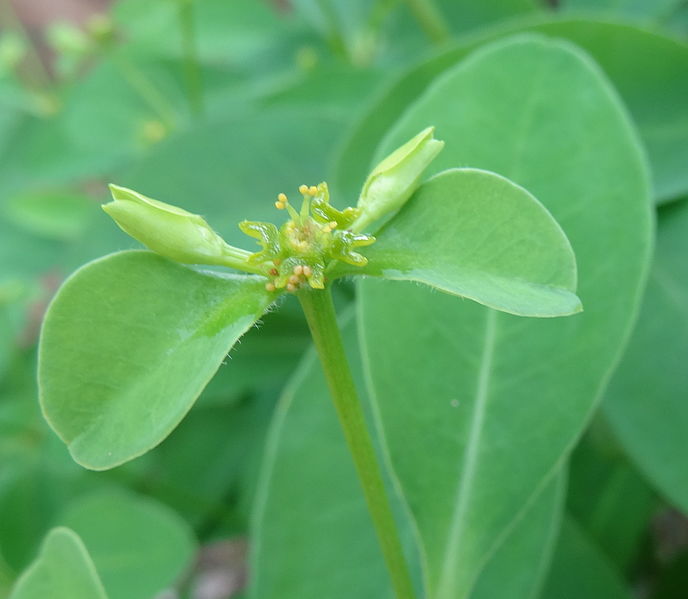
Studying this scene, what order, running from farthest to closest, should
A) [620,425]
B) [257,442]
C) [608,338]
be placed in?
[257,442]
[620,425]
[608,338]

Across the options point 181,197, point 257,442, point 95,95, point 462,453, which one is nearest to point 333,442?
point 462,453

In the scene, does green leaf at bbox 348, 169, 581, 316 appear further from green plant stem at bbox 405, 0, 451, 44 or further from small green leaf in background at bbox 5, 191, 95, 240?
small green leaf in background at bbox 5, 191, 95, 240

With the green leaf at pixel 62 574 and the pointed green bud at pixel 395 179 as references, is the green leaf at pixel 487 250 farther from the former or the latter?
the green leaf at pixel 62 574

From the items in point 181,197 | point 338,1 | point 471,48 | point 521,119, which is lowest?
point 521,119

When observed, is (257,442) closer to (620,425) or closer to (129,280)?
(620,425)

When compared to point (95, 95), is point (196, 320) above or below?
below

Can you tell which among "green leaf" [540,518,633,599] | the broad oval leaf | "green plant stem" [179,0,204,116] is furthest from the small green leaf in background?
"green leaf" [540,518,633,599]
